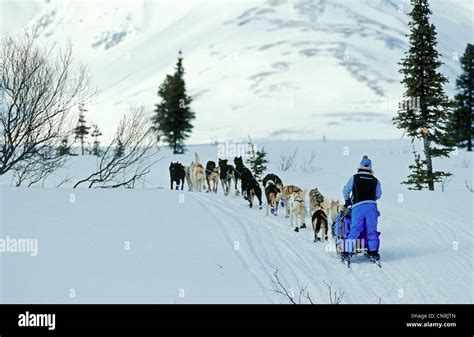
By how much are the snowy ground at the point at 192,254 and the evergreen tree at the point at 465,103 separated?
26.0m

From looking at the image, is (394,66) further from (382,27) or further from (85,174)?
(85,174)

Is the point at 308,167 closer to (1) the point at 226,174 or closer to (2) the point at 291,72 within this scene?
(1) the point at 226,174

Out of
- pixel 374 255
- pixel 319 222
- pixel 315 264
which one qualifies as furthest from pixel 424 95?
pixel 315 264

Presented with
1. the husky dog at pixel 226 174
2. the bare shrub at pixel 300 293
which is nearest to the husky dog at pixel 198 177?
the husky dog at pixel 226 174

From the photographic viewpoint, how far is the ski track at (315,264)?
340 inches

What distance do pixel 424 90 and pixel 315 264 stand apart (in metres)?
14.0

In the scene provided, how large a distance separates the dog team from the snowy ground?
0.34m

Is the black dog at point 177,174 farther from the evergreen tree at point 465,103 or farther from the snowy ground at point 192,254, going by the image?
the evergreen tree at point 465,103

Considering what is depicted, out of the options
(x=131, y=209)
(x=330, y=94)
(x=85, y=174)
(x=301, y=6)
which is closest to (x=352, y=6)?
(x=301, y=6)

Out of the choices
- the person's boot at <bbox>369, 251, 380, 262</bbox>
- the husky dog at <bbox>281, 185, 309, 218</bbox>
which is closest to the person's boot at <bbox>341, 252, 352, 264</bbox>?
the person's boot at <bbox>369, 251, 380, 262</bbox>

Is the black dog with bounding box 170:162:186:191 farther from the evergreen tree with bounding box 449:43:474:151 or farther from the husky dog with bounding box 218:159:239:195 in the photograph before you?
the evergreen tree with bounding box 449:43:474:151

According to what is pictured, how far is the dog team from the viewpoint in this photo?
1196cm

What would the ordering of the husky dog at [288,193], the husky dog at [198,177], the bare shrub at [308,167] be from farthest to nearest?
the bare shrub at [308,167] < the husky dog at [198,177] < the husky dog at [288,193]
